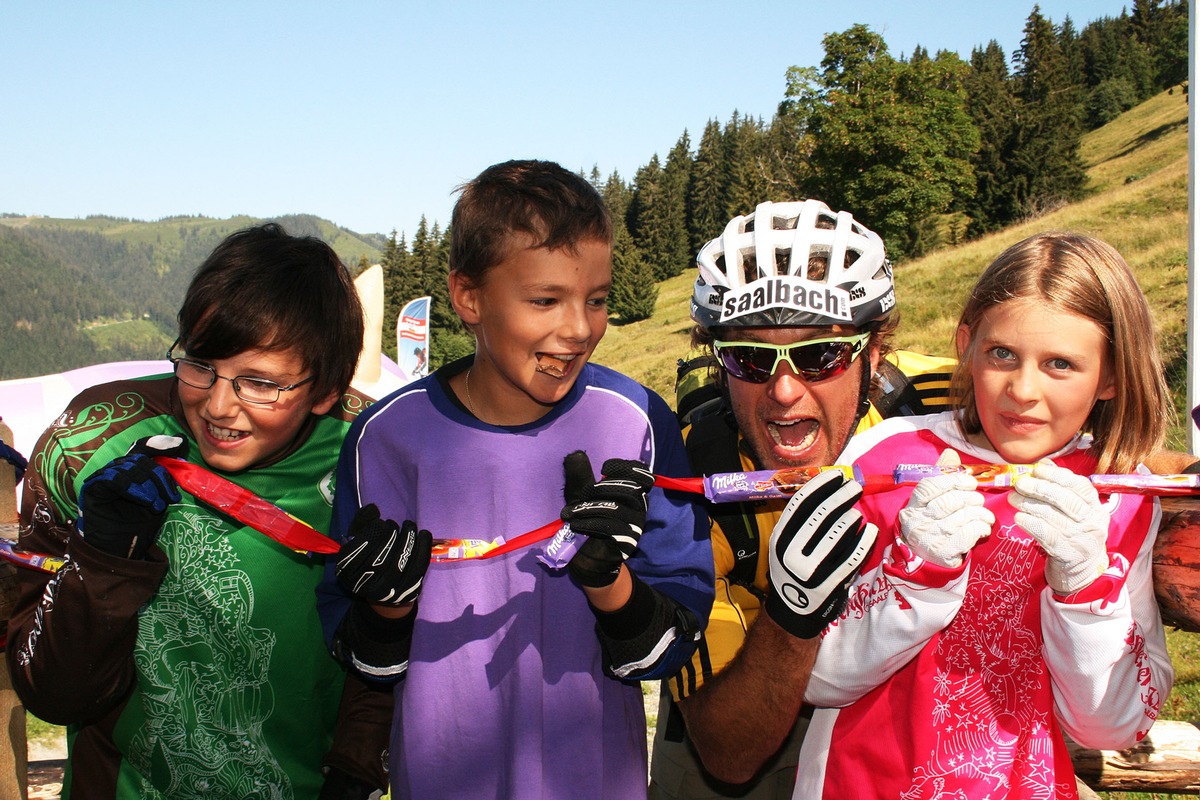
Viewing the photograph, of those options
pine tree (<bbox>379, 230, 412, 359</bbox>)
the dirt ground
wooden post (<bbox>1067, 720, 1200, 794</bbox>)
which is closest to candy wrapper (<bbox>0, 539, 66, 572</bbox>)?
the dirt ground

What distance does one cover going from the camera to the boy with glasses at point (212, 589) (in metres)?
2.99

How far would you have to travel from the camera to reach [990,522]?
233 cm

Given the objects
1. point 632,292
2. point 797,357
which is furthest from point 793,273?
point 632,292

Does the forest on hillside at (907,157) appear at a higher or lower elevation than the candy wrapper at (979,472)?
higher

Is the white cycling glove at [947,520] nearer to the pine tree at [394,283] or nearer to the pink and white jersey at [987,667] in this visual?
the pink and white jersey at [987,667]

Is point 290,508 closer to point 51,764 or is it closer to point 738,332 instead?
point 738,332

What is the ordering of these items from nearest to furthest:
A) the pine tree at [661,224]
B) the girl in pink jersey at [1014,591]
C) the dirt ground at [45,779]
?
1. the girl in pink jersey at [1014,591]
2. the dirt ground at [45,779]
3. the pine tree at [661,224]

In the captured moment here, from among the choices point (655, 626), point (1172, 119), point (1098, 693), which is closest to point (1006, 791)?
point (1098, 693)

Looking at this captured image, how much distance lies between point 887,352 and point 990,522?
158 cm

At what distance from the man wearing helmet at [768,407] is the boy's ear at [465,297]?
930 mm

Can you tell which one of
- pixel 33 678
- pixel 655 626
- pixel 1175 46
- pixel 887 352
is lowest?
pixel 33 678

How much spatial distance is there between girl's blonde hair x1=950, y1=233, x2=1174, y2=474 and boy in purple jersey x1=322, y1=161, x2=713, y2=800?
124 centimetres

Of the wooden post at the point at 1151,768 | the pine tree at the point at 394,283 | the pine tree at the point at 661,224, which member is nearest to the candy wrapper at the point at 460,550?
the wooden post at the point at 1151,768

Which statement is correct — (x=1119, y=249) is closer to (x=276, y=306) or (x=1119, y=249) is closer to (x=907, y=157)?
(x=276, y=306)
